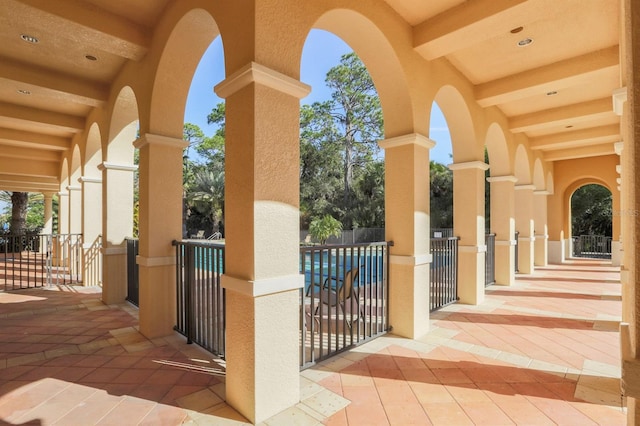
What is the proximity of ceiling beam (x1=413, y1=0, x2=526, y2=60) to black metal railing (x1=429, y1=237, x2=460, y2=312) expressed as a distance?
2712 mm

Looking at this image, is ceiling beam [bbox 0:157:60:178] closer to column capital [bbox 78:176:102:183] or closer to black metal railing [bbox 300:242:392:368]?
column capital [bbox 78:176:102:183]

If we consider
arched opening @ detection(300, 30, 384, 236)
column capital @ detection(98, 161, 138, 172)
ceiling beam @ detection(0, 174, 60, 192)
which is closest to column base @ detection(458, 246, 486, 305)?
column capital @ detection(98, 161, 138, 172)

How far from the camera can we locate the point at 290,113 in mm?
2482

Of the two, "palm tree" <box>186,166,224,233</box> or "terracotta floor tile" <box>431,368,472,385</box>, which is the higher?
"palm tree" <box>186,166,224,233</box>

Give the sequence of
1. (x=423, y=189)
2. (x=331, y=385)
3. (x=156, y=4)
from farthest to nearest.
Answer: (x=423, y=189) < (x=156, y=4) < (x=331, y=385)

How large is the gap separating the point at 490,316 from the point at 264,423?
3.80 metres

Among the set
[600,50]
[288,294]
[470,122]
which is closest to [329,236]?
[470,122]

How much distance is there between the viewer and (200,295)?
3562mm

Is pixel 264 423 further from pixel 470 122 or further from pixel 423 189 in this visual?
pixel 470 122

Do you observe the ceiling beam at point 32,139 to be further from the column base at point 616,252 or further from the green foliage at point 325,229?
the column base at point 616,252

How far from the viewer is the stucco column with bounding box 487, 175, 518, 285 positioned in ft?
22.8

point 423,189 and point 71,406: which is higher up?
point 423,189

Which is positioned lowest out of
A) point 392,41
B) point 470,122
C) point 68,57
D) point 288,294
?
point 288,294

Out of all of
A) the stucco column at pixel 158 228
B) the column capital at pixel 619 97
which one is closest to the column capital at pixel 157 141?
the stucco column at pixel 158 228
